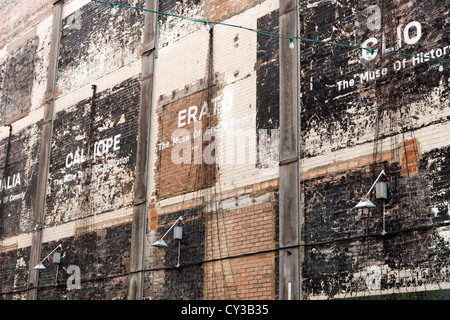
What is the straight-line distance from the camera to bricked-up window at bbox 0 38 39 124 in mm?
20250

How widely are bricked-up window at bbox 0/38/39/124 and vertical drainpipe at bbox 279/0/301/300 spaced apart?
9854 millimetres

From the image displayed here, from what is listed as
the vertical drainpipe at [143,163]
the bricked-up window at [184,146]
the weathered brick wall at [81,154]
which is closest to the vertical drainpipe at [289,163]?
the bricked-up window at [184,146]

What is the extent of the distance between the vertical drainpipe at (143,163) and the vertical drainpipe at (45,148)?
3.93 m

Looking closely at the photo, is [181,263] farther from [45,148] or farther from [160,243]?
[45,148]

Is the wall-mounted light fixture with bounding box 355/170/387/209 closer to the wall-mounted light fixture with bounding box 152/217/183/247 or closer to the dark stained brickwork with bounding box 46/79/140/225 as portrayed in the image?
the wall-mounted light fixture with bounding box 152/217/183/247

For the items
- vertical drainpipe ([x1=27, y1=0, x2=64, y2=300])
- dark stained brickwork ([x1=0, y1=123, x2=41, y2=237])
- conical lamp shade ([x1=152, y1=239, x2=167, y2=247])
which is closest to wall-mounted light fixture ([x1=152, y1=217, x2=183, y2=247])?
conical lamp shade ([x1=152, y1=239, x2=167, y2=247])

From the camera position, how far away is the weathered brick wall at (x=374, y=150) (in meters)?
10.4

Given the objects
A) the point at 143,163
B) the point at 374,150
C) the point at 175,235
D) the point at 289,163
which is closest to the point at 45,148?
the point at 143,163

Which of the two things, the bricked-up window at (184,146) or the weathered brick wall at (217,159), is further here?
the bricked-up window at (184,146)

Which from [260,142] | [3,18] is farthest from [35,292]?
[3,18]

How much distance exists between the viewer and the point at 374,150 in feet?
36.8

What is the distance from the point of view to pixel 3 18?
74.5ft

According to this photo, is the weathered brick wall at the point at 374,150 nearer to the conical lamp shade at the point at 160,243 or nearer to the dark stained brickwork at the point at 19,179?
the conical lamp shade at the point at 160,243

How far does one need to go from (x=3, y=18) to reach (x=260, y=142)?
13.4 m
